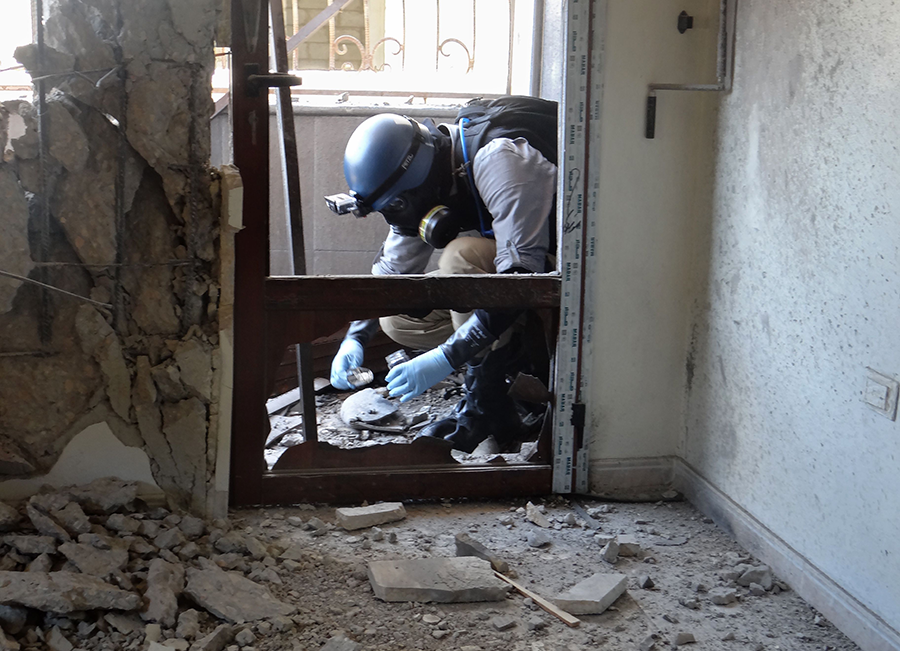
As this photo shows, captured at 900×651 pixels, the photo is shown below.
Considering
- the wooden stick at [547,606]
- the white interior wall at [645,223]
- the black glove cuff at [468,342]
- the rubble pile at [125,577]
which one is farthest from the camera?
the black glove cuff at [468,342]

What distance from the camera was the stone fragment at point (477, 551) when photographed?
7.92ft

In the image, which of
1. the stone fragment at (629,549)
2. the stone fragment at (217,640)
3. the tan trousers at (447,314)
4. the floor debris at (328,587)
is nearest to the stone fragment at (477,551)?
the floor debris at (328,587)

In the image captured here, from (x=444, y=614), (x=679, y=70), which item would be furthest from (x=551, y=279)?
(x=444, y=614)

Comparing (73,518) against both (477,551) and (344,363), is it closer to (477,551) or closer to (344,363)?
(477,551)

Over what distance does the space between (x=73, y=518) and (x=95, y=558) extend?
20 centimetres

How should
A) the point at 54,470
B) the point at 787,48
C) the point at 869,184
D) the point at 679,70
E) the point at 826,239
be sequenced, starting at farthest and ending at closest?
the point at 679,70 → the point at 54,470 → the point at 787,48 → the point at 826,239 → the point at 869,184

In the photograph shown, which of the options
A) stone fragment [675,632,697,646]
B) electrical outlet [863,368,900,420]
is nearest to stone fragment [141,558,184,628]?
stone fragment [675,632,697,646]

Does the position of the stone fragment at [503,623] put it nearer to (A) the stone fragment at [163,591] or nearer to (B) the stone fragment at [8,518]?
(A) the stone fragment at [163,591]

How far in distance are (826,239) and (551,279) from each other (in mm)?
890

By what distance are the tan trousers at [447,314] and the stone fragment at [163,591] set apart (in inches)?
49.0

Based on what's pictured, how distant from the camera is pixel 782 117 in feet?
7.64

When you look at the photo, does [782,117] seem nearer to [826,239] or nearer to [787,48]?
[787,48]

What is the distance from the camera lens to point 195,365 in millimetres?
2480

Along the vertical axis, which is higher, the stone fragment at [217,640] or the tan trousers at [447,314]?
the tan trousers at [447,314]
